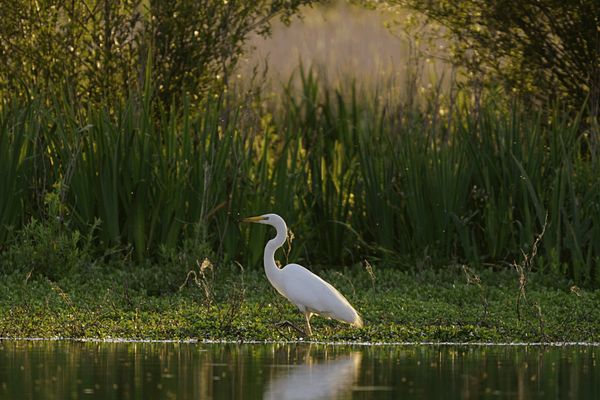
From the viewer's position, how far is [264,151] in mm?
15406

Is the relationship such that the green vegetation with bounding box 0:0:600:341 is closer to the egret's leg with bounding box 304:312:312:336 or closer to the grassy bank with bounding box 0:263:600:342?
the grassy bank with bounding box 0:263:600:342

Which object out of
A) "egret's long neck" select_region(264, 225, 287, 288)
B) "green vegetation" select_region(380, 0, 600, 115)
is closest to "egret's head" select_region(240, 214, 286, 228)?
"egret's long neck" select_region(264, 225, 287, 288)

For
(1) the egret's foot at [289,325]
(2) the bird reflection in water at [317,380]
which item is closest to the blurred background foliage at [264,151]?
(1) the egret's foot at [289,325]

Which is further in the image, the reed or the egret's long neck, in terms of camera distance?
the reed

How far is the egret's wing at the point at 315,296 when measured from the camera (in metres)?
11.6

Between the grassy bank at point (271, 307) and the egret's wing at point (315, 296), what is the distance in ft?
0.48

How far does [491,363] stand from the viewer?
9930 millimetres

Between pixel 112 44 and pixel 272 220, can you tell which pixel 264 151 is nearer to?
pixel 112 44

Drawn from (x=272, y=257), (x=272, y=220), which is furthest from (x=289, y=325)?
(x=272, y=220)

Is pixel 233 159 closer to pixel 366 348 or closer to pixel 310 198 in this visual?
pixel 310 198

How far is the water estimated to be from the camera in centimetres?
833

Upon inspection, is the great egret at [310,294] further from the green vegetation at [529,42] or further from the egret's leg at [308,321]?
the green vegetation at [529,42]

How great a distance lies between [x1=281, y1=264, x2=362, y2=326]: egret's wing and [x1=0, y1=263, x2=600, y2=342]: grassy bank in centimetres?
15

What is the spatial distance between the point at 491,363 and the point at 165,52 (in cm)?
729
